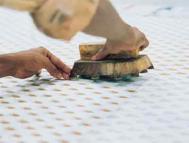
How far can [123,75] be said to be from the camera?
1141 mm

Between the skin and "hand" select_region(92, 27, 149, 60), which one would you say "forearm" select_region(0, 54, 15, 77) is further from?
"hand" select_region(92, 27, 149, 60)

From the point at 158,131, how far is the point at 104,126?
0.32 ft

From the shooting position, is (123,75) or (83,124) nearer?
(83,124)

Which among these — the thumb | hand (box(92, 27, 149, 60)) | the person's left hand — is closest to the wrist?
hand (box(92, 27, 149, 60))

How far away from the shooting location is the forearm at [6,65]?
1100 mm

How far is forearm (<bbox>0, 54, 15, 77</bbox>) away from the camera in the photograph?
110cm

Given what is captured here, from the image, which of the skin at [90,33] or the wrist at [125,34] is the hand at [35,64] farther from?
the wrist at [125,34]

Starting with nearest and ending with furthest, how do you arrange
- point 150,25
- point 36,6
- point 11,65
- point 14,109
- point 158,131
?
point 36,6, point 158,131, point 14,109, point 11,65, point 150,25

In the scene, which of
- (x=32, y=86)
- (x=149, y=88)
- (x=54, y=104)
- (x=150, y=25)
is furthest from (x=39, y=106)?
(x=150, y=25)

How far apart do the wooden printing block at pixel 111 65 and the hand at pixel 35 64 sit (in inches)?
1.6

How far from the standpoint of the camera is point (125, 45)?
994mm

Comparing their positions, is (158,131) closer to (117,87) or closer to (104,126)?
(104,126)

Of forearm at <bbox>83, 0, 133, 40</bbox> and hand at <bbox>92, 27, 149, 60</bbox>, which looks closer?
forearm at <bbox>83, 0, 133, 40</bbox>

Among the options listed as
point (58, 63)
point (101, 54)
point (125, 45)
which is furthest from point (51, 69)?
point (125, 45)
